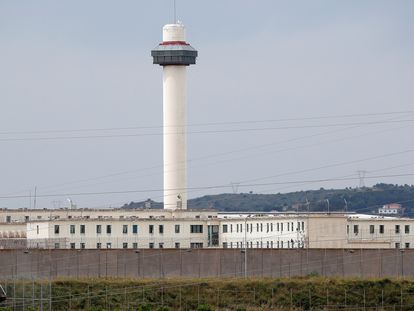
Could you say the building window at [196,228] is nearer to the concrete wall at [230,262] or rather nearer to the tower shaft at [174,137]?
the tower shaft at [174,137]

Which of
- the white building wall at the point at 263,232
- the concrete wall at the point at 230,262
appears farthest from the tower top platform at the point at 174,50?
Answer: the concrete wall at the point at 230,262

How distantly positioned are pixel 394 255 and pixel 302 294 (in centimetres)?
1378

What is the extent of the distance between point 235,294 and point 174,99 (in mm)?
54400

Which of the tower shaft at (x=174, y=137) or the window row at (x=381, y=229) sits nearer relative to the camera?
the window row at (x=381, y=229)

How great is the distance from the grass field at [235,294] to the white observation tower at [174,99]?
1749 inches

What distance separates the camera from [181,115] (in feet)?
458

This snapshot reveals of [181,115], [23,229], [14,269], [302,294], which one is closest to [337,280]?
[302,294]

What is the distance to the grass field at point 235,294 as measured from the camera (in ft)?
279

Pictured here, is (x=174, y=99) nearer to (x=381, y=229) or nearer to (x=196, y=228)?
(x=196, y=228)

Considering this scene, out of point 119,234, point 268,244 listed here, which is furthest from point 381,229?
point 119,234

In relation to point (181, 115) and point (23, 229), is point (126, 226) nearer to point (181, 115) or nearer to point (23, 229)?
point (23, 229)

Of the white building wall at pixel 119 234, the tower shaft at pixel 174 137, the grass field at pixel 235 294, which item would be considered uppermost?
the tower shaft at pixel 174 137

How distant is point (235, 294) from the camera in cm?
8744

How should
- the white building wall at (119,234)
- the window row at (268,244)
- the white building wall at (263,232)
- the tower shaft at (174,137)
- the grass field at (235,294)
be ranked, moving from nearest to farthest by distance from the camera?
the grass field at (235,294) → the window row at (268,244) → the white building wall at (119,234) → the white building wall at (263,232) → the tower shaft at (174,137)
